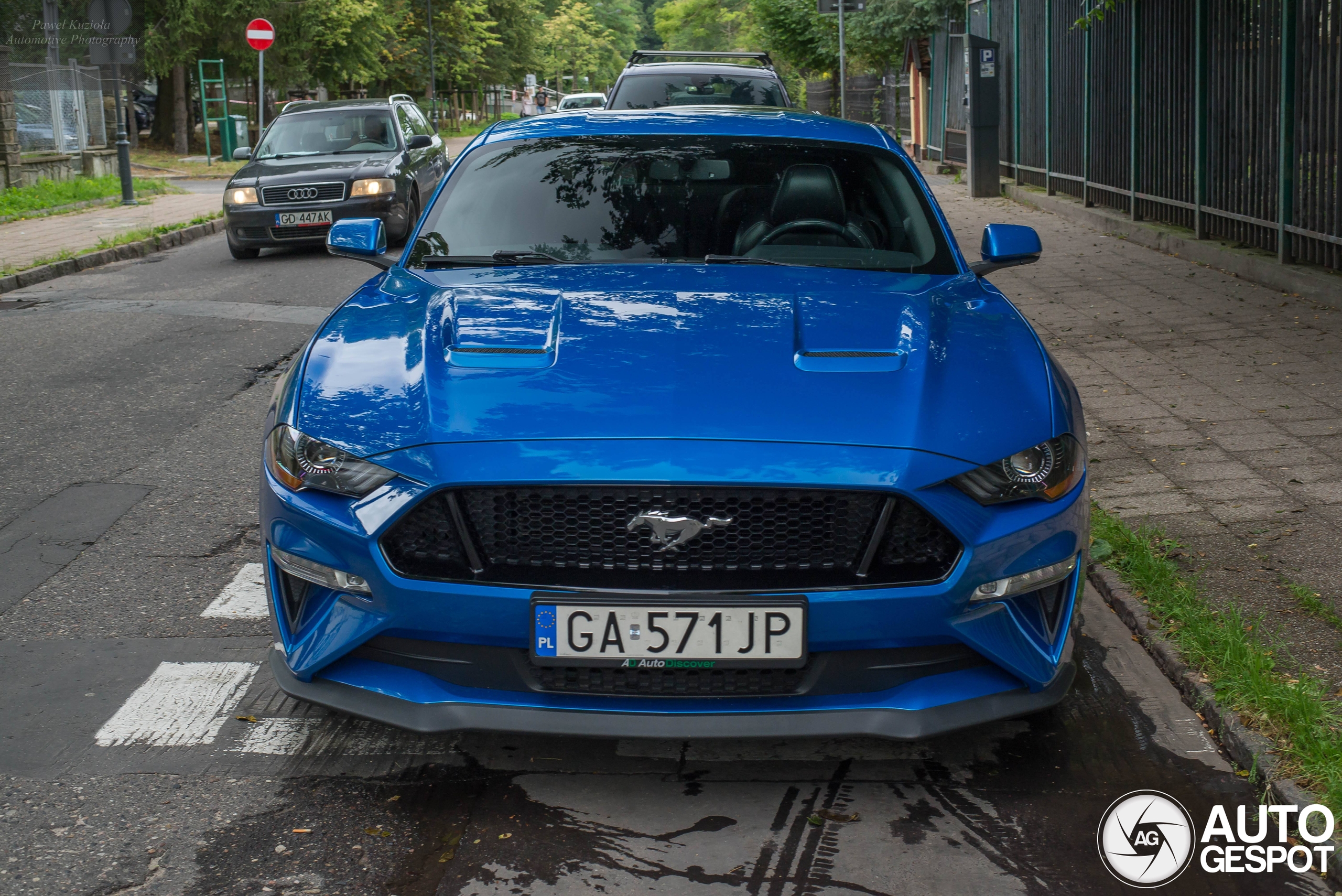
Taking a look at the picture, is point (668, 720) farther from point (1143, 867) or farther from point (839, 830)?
point (1143, 867)

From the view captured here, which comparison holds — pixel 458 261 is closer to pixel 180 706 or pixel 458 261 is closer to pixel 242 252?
pixel 180 706

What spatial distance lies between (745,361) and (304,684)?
3.96ft

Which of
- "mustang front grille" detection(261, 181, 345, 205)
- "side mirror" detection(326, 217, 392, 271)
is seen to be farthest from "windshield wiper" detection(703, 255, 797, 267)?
"mustang front grille" detection(261, 181, 345, 205)

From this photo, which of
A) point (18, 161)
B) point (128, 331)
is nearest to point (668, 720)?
point (128, 331)

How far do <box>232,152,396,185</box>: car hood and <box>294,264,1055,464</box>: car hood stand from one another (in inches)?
417


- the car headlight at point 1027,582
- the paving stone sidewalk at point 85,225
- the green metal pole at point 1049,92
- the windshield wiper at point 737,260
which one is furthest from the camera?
the green metal pole at point 1049,92

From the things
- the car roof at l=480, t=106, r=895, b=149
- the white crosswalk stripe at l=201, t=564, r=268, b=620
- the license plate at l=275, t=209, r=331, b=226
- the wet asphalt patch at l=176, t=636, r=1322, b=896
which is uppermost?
the car roof at l=480, t=106, r=895, b=149

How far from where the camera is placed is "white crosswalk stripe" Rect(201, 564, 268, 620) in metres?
4.21

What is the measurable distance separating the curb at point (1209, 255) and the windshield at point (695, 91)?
12.0 feet

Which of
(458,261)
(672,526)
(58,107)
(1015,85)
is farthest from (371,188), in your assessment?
(58,107)

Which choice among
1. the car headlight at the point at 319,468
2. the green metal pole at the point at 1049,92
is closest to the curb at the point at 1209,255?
the green metal pole at the point at 1049,92

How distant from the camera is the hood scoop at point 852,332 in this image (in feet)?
10.1

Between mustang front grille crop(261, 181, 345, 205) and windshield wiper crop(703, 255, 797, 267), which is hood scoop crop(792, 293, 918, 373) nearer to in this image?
windshield wiper crop(703, 255, 797, 267)

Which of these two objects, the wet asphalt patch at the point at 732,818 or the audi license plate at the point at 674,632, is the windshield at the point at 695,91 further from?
the audi license plate at the point at 674,632
